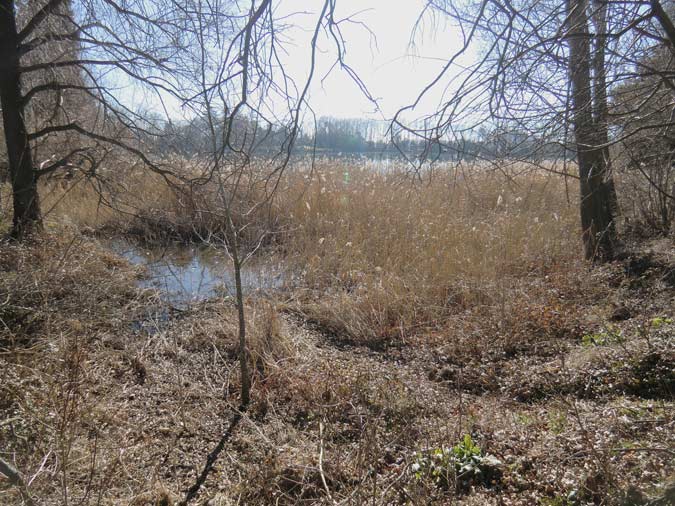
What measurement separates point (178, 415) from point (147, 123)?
4158mm

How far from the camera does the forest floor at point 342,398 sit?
7.89 ft

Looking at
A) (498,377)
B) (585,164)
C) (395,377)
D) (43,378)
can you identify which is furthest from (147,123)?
(585,164)

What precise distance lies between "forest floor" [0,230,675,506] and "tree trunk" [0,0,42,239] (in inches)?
29.9

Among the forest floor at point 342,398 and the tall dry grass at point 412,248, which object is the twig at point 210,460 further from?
the tall dry grass at point 412,248

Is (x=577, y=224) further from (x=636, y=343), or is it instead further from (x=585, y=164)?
(x=636, y=343)

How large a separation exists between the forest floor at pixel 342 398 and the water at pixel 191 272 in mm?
505

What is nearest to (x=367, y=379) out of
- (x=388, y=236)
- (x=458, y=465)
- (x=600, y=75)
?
(x=458, y=465)

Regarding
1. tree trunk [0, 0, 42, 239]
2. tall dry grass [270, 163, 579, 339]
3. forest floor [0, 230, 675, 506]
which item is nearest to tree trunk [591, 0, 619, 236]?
tall dry grass [270, 163, 579, 339]

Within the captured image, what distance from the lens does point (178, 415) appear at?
132 inches

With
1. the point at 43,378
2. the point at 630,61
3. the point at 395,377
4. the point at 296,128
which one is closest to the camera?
the point at 296,128

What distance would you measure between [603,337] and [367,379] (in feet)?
6.79

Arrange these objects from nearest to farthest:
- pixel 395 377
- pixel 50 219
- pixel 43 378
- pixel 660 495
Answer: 1. pixel 660 495
2. pixel 43 378
3. pixel 395 377
4. pixel 50 219

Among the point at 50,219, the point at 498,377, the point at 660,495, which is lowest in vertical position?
the point at 498,377

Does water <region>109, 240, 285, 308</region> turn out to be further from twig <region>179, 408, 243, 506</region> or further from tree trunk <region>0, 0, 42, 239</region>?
twig <region>179, 408, 243, 506</region>
